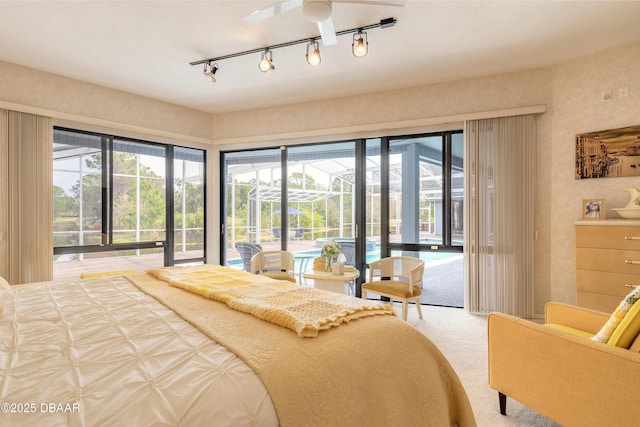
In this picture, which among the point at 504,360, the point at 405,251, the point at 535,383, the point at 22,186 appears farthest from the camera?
the point at 405,251

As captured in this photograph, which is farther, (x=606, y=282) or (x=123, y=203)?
(x=123, y=203)

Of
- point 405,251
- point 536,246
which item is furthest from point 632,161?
point 405,251

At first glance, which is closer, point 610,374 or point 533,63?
point 610,374

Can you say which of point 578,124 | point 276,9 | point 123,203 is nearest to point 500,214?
point 578,124

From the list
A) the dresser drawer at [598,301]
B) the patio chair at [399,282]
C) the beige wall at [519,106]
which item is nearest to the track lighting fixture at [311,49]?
the beige wall at [519,106]

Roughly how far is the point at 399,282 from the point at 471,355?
1.09 m

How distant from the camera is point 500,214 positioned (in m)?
3.85

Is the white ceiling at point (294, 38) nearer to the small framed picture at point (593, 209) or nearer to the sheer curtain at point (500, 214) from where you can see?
the sheer curtain at point (500, 214)

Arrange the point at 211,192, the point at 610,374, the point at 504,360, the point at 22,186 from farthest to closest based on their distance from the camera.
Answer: the point at 211,192 → the point at 22,186 → the point at 504,360 → the point at 610,374

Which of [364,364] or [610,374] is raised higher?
[364,364]

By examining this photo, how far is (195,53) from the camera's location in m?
3.38

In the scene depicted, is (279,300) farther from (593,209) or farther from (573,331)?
(593,209)

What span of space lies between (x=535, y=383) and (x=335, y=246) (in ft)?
8.20

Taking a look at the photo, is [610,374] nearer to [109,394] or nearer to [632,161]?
[109,394]
